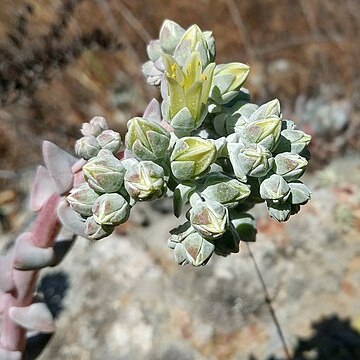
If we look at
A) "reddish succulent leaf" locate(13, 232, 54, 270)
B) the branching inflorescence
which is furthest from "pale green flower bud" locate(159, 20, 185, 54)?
"reddish succulent leaf" locate(13, 232, 54, 270)

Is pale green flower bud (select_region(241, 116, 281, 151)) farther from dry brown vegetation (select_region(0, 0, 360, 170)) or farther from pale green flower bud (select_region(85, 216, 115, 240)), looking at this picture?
dry brown vegetation (select_region(0, 0, 360, 170))

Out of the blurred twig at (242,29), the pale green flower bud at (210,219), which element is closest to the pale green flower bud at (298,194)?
the pale green flower bud at (210,219)

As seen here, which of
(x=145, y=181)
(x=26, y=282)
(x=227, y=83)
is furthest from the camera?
(x=26, y=282)

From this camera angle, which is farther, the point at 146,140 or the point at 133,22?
the point at 133,22

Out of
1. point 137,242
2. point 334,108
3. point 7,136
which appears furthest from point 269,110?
point 7,136

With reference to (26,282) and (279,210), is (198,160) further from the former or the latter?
(26,282)

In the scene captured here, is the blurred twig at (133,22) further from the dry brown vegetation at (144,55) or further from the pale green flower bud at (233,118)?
the pale green flower bud at (233,118)

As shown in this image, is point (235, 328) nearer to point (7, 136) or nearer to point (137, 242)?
point (137, 242)

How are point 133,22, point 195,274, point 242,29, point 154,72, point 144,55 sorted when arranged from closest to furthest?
point 154,72 < point 195,274 < point 242,29 < point 133,22 < point 144,55

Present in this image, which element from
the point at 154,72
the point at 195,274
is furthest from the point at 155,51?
the point at 195,274
